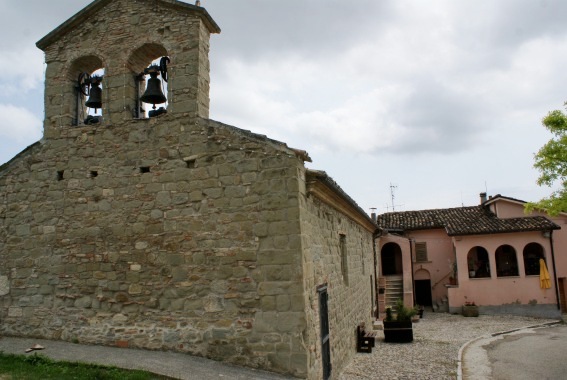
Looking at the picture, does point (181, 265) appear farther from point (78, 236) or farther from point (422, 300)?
point (422, 300)

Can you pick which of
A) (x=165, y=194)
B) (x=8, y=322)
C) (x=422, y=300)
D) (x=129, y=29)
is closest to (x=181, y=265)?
(x=165, y=194)

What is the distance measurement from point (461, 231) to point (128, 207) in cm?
A: 1974

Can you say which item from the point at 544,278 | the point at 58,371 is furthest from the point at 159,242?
the point at 544,278

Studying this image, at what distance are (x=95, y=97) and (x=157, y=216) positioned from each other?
2.74 m

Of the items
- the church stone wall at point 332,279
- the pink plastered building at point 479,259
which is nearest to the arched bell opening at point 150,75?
the church stone wall at point 332,279

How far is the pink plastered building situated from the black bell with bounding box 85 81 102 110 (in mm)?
15692

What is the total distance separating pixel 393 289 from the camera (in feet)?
77.5

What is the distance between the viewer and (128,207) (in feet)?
25.3

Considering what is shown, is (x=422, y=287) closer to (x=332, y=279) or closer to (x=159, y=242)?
(x=332, y=279)

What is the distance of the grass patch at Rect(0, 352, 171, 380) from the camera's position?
241 inches

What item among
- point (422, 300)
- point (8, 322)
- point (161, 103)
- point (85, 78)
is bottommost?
point (422, 300)

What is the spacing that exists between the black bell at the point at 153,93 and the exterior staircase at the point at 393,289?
57.6 ft

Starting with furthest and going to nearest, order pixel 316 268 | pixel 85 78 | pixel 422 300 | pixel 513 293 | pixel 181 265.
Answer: pixel 422 300, pixel 513 293, pixel 85 78, pixel 316 268, pixel 181 265

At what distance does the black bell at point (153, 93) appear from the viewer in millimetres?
7930
